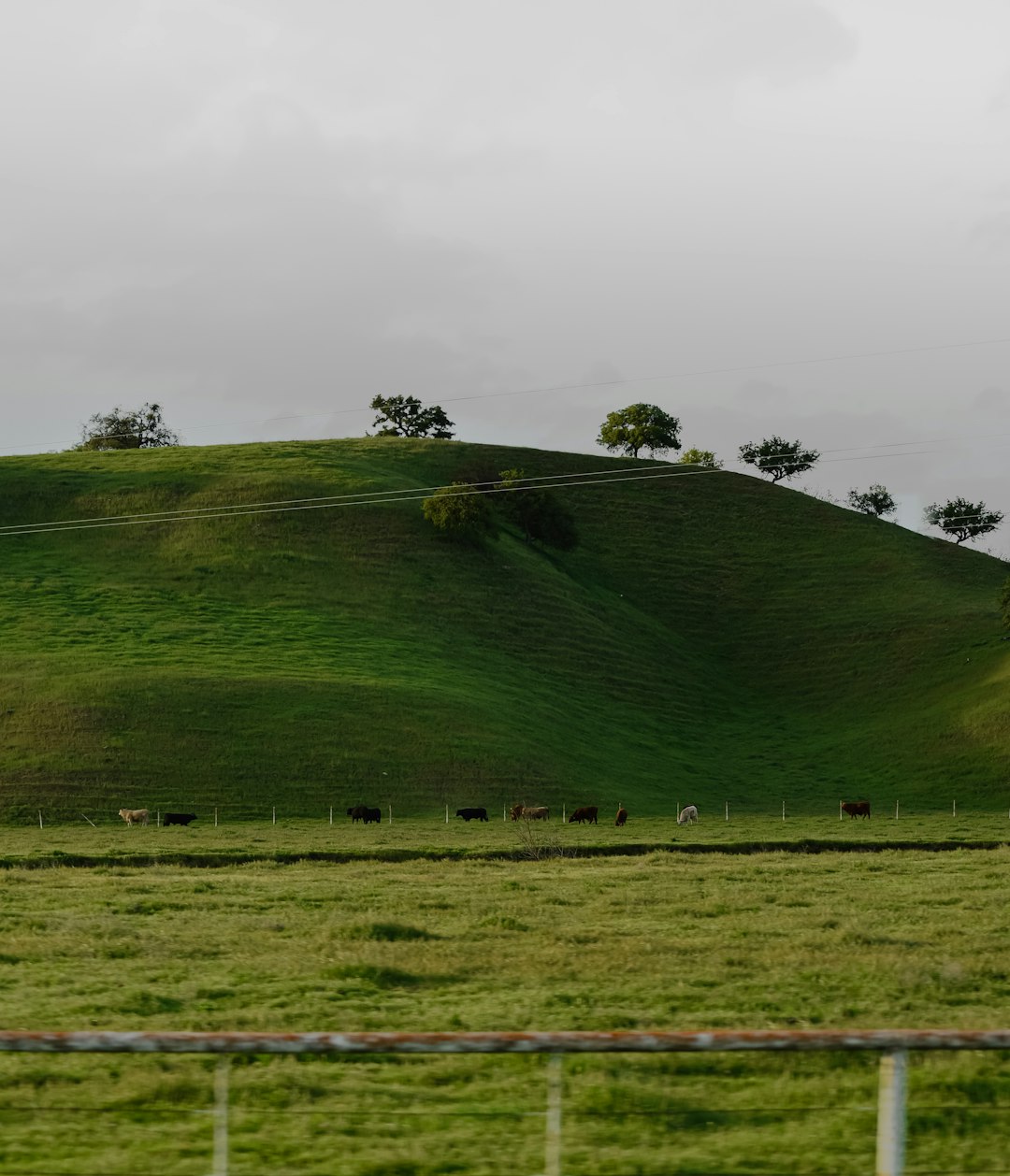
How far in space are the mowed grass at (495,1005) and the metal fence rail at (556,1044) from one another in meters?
0.99

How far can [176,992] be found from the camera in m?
16.9

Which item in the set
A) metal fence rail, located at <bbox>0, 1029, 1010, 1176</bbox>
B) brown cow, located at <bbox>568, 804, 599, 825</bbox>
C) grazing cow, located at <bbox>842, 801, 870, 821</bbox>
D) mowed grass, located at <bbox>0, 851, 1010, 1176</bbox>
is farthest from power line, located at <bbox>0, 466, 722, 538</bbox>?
metal fence rail, located at <bbox>0, 1029, 1010, 1176</bbox>

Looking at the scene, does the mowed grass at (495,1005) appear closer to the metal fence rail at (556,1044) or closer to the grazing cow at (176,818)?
the metal fence rail at (556,1044)

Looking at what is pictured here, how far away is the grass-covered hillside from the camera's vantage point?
66625 mm

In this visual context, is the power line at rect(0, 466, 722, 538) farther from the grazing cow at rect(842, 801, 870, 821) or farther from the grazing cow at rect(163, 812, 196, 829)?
the grazing cow at rect(163, 812, 196, 829)

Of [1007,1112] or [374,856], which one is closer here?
[1007,1112]

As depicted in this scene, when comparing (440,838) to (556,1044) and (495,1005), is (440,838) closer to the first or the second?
(495,1005)

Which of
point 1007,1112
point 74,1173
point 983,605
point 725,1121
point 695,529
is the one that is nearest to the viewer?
point 74,1173

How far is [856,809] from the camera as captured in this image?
6788 centimetres

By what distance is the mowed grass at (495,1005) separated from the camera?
9375 millimetres

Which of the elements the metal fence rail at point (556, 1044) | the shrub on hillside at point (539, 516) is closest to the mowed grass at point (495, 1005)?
the metal fence rail at point (556, 1044)

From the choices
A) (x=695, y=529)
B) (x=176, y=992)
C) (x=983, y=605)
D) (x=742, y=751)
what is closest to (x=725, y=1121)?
(x=176, y=992)

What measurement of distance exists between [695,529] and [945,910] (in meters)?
105

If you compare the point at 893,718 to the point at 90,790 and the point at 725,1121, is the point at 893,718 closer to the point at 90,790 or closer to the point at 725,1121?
the point at 90,790
